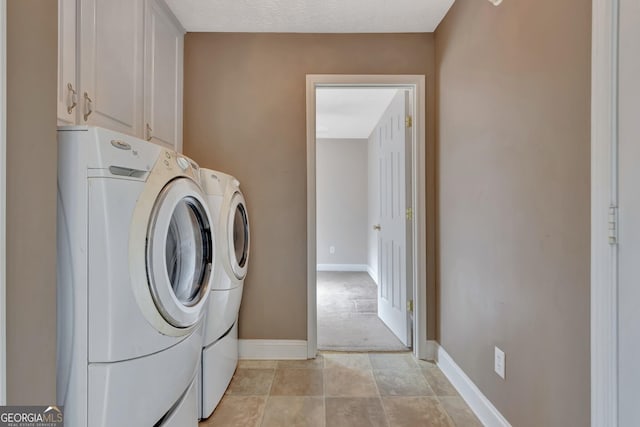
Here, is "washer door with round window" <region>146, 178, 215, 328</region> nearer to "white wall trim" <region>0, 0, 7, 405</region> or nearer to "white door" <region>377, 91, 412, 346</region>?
"white wall trim" <region>0, 0, 7, 405</region>

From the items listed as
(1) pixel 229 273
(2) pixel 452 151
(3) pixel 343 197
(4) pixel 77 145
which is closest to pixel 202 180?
(1) pixel 229 273

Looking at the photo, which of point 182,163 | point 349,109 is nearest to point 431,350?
point 182,163

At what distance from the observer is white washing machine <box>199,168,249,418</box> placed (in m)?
1.66

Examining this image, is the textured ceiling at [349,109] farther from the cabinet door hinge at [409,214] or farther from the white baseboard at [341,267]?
the white baseboard at [341,267]

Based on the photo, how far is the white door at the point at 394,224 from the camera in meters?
2.45

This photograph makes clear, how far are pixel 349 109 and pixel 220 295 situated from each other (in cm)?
296

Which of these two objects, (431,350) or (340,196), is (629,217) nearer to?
(431,350)

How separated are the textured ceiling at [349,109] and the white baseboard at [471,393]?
2132 millimetres

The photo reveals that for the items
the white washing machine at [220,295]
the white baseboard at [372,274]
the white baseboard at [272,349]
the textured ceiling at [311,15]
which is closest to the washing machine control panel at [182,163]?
the white washing machine at [220,295]

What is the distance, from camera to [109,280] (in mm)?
931

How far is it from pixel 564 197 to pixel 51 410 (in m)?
1.65

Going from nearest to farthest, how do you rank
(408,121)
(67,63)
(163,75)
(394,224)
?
(67,63) → (163,75) → (408,121) → (394,224)

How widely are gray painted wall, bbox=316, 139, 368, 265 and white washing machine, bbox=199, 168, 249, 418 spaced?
12.3ft

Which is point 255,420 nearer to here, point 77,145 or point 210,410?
point 210,410
